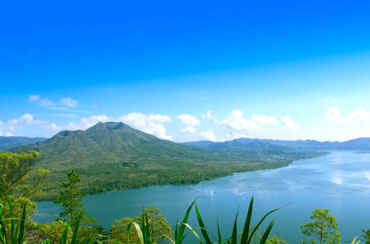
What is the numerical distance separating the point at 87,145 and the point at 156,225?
171143mm

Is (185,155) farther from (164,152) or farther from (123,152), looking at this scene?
(123,152)

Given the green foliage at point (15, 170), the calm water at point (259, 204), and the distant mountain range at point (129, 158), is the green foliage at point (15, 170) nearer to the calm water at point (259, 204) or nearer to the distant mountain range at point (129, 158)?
the calm water at point (259, 204)

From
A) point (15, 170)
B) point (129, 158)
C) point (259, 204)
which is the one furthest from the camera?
point (129, 158)

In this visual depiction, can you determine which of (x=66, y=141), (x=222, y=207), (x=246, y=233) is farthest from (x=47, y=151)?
(x=246, y=233)

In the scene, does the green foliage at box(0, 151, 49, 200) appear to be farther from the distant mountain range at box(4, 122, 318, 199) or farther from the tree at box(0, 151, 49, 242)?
the distant mountain range at box(4, 122, 318, 199)

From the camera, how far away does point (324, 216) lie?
1486cm

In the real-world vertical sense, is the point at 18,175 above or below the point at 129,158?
above

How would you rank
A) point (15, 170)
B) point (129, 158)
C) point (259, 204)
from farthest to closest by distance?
point (129, 158)
point (259, 204)
point (15, 170)

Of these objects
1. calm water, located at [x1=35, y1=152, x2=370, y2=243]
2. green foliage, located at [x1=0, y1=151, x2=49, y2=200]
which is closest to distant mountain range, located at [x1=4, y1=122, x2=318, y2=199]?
calm water, located at [x1=35, y1=152, x2=370, y2=243]

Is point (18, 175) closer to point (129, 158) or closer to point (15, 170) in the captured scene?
point (15, 170)

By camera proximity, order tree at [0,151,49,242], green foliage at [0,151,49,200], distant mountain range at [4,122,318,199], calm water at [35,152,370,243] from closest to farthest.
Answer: tree at [0,151,49,242] < green foliage at [0,151,49,200] < calm water at [35,152,370,243] < distant mountain range at [4,122,318,199]

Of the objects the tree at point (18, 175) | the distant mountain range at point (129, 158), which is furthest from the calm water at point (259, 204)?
the distant mountain range at point (129, 158)

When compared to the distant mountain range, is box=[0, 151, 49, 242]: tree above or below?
above

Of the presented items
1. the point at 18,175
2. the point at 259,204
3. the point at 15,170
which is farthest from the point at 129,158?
the point at 15,170
